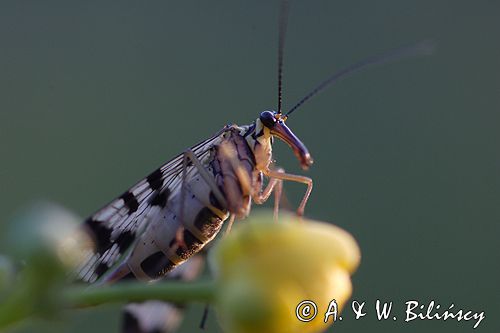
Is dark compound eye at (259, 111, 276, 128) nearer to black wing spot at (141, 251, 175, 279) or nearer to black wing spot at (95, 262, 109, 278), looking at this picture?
black wing spot at (141, 251, 175, 279)

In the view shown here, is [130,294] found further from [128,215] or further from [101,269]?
[128,215]

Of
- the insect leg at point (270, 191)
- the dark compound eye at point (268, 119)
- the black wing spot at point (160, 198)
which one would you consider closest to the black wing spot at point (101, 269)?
the black wing spot at point (160, 198)

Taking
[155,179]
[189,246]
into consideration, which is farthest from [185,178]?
[189,246]

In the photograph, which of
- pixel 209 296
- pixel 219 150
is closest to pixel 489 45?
pixel 219 150

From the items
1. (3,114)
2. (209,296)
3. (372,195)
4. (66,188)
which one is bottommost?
(372,195)

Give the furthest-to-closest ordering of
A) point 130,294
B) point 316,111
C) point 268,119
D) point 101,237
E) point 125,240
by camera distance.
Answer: point 316,111, point 268,119, point 125,240, point 101,237, point 130,294

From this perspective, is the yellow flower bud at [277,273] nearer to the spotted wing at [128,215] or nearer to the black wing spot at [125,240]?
the spotted wing at [128,215]

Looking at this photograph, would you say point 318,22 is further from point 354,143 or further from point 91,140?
point 91,140
